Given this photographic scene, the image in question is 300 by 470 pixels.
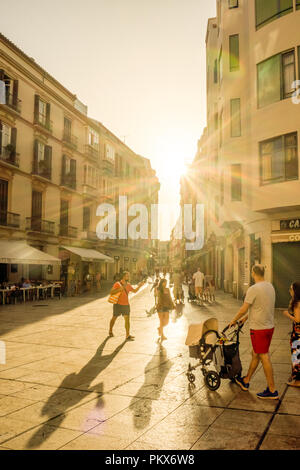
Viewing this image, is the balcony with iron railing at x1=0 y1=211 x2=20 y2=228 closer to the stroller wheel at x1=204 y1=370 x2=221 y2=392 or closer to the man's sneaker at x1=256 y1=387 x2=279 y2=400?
the stroller wheel at x1=204 y1=370 x2=221 y2=392

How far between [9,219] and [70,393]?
2179 cm

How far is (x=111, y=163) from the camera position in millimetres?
45312

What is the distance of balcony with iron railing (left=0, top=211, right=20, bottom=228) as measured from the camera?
83.1 feet

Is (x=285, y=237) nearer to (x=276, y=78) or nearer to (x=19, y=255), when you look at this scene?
(x=276, y=78)

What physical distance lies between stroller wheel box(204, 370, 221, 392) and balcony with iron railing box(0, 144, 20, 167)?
22.6m

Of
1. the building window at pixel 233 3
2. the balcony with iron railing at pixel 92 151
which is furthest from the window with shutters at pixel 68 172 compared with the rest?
the building window at pixel 233 3

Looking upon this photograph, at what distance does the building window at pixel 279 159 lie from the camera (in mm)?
16406

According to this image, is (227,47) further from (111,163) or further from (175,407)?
(111,163)

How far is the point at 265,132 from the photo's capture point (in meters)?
17.3

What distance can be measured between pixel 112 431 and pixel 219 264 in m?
30.4

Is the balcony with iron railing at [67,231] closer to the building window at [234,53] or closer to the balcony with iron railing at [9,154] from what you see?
the balcony with iron railing at [9,154]

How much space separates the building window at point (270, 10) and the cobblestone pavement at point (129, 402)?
46.0 feet
